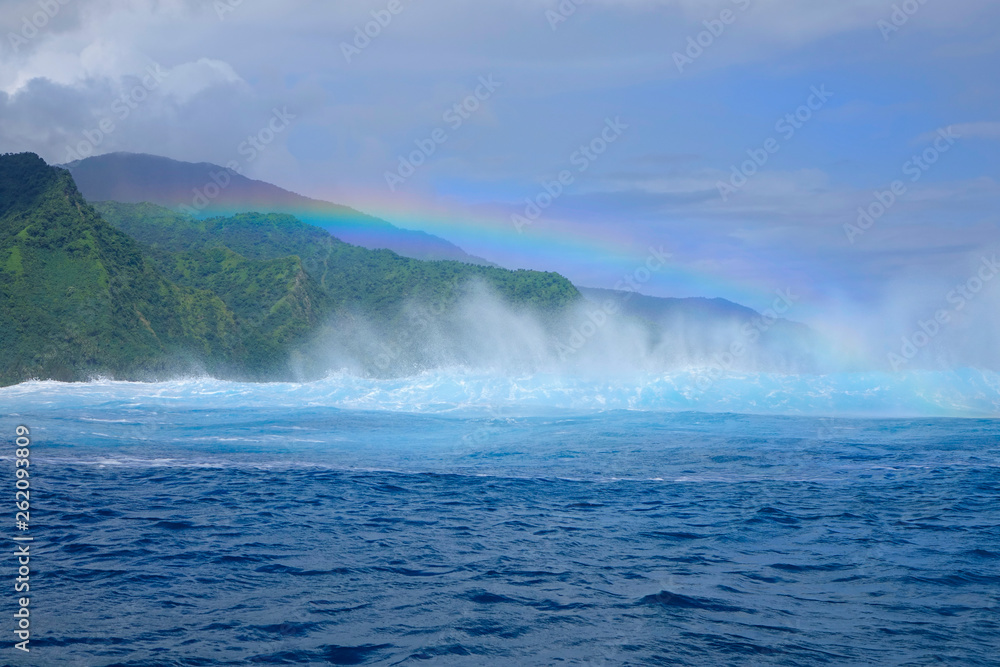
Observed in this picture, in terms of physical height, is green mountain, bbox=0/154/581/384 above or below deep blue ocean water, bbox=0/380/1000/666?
above

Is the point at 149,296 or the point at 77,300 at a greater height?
the point at 149,296

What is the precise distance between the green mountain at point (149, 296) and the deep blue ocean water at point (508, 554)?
44.3m

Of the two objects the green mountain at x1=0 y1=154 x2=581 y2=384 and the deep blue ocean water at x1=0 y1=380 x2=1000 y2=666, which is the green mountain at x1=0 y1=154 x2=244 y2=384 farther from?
the deep blue ocean water at x1=0 y1=380 x2=1000 y2=666

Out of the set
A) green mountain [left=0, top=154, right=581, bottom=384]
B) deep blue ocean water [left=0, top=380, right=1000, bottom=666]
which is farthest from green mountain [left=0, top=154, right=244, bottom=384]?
deep blue ocean water [left=0, top=380, right=1000, bottom=666]

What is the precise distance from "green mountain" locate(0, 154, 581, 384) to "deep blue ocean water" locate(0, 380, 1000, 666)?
4431 centimetres

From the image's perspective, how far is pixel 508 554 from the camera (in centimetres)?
1199

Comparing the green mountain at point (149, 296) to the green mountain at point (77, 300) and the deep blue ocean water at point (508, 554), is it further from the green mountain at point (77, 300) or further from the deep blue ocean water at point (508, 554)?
the deep blue ocean water at point (508, 554)

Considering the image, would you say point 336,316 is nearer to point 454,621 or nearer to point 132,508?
point 132,508

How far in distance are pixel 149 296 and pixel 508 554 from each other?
73.6 m

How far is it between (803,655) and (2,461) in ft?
64.1

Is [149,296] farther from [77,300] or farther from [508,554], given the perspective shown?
[508,554]

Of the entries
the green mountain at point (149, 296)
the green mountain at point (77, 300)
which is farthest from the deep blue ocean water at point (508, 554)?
the green mountain at point (149, 296)

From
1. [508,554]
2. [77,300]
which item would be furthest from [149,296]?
[508,554]

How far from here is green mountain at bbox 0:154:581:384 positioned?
6456 cm
